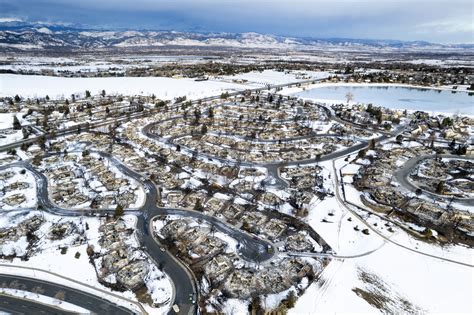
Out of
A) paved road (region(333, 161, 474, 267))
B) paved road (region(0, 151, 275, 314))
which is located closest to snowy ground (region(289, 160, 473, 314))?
paved road (region(333, 161, 474, 267))

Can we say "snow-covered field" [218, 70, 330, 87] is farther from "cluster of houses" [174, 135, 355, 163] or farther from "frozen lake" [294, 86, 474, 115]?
"cluster of houses" [174, 135, 355, 163]

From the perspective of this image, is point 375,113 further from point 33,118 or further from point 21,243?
point 33,118

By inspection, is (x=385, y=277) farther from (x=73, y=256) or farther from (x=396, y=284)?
(x=73, y=256)

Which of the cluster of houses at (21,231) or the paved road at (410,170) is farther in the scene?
the paved road at (410,170)

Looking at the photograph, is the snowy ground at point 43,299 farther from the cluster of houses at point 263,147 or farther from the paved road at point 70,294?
the cluster of houses at point 263,147

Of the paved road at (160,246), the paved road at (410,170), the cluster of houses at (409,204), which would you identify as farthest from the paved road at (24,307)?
the paved road at (410,170)

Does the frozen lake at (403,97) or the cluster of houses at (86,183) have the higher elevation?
the frozen lake at (403,97)
